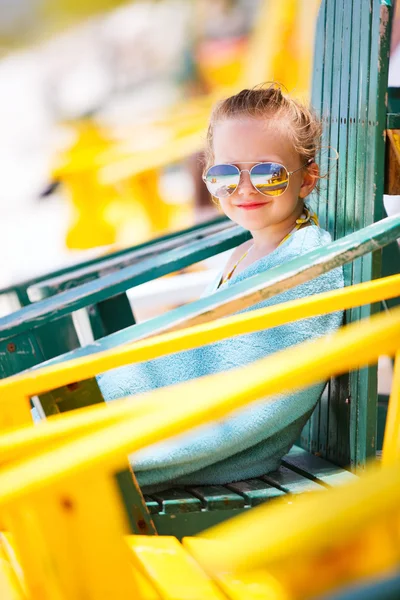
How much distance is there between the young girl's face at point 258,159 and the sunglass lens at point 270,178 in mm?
21

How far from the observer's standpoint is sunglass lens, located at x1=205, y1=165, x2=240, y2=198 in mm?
1850

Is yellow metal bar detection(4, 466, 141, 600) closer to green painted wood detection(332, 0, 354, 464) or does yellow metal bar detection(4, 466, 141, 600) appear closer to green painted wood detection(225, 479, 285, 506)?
green painted wood detection(225, 479, 285, 506)

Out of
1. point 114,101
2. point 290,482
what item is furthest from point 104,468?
point 114,101

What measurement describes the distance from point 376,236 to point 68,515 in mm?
905

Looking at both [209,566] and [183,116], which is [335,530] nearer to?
[209,566]

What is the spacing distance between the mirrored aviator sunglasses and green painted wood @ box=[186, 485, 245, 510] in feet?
2.15

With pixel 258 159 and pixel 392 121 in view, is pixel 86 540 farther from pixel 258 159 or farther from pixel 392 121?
pixel 392 121

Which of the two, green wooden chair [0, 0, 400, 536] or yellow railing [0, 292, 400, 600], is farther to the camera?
green wooden chair [0, 0, 400, 536]

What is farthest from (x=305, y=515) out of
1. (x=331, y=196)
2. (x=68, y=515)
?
(x=331, y=196)

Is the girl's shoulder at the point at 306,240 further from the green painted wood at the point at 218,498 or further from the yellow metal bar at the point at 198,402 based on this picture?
the yellow metal bar at the point at 198,402

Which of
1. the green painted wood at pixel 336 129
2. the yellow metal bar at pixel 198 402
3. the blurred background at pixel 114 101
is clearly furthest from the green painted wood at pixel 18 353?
the blurred background at pixel 114 101

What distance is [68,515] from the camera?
889mm

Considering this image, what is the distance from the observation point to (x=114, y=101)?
16.8ft

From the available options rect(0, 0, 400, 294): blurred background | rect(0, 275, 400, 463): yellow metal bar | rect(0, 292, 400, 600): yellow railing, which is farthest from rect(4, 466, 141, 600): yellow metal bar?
rect(0, 0, 400, 294): blurred background
